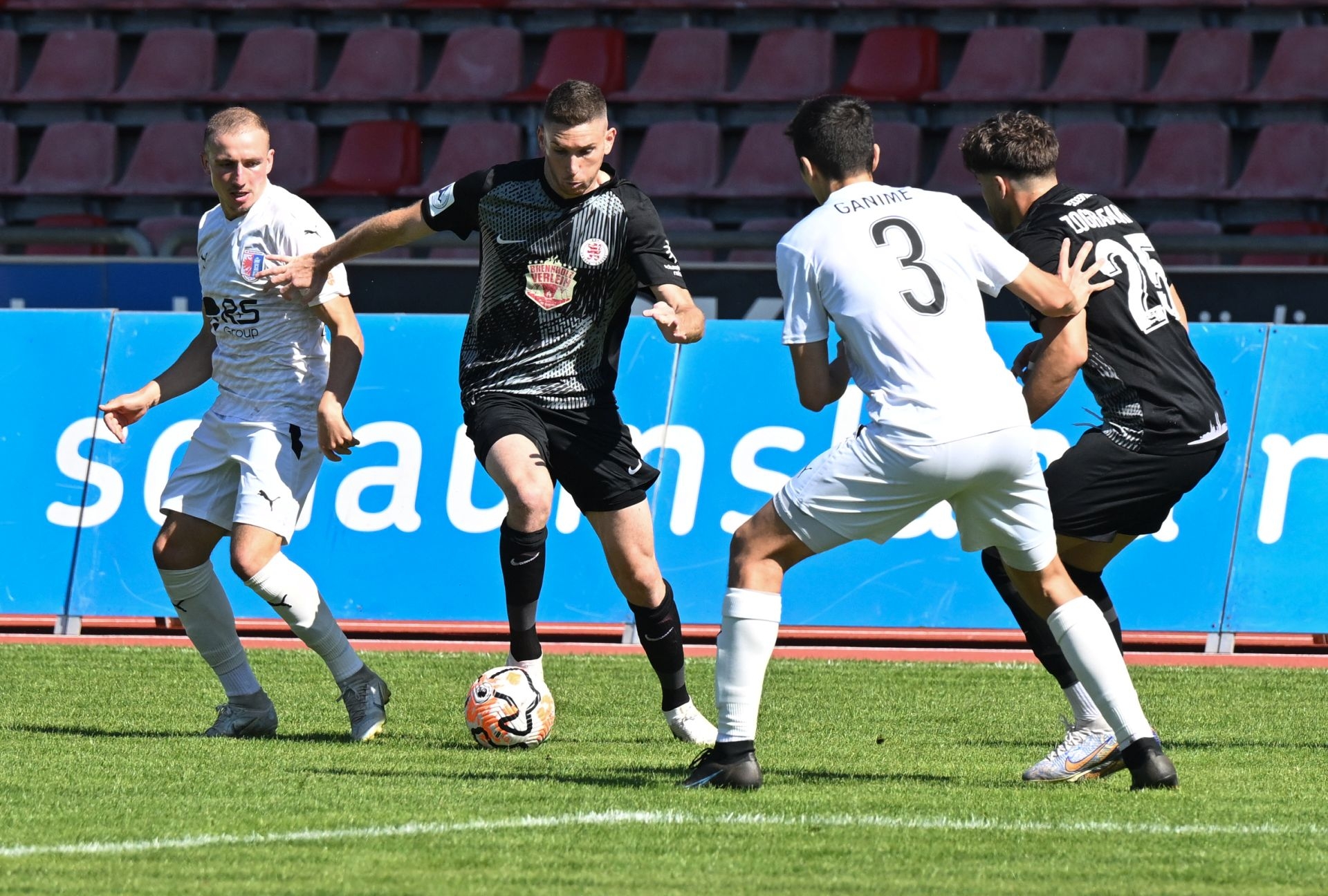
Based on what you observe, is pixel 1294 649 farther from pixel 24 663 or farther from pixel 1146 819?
pixel 24 663

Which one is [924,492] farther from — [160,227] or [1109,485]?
[160,227]

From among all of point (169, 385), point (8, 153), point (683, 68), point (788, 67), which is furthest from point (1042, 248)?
point (8, 153)

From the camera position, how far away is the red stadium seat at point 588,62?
15.9 m

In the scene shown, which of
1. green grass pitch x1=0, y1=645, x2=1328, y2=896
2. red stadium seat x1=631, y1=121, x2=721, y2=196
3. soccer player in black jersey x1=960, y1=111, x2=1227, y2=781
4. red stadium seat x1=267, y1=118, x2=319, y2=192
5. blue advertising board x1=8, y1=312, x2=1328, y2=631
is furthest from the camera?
red stadium seat x1=267, y1=118, x2=319, y2=192

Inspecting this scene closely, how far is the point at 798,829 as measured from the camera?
444 cm

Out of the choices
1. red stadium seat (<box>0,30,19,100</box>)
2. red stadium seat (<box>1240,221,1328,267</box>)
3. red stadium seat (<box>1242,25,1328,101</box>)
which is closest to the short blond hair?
red stadium seat (<box>1240,221,1328,267</box>)

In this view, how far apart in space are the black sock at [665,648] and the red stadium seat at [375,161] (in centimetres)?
1013

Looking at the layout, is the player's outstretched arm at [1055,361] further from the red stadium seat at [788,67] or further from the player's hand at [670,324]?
the red stadium seat at [788,67]

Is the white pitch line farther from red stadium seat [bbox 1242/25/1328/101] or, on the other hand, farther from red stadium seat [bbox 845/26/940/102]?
red stadium seat [bbox 845/26/940/102]

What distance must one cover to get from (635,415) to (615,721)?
262 centimetres

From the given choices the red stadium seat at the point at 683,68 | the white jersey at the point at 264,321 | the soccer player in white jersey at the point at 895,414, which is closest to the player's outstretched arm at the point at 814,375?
the soccer player in white jersey at the point at 895,414

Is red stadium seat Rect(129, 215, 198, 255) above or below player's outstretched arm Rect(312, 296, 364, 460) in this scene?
below

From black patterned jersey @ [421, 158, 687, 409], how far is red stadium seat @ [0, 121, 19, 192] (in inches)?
476

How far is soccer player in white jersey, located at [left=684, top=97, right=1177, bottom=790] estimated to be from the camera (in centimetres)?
476
